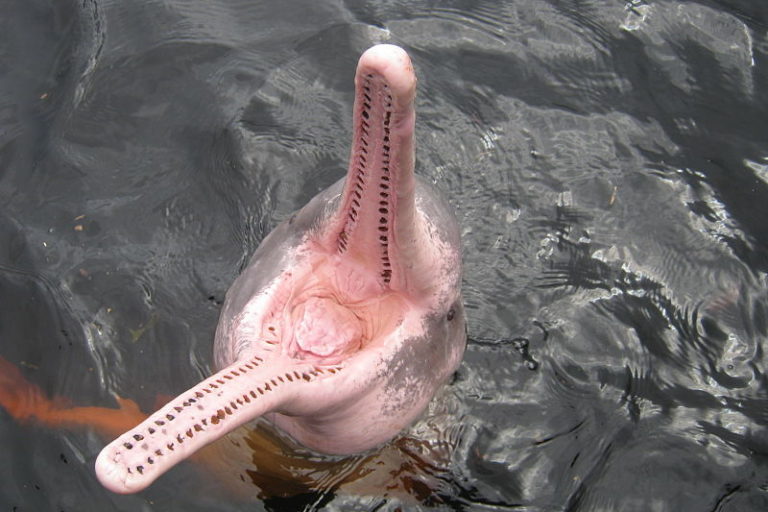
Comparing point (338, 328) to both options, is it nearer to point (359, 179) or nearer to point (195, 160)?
point (359, 179)

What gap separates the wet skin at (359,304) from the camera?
4.52m

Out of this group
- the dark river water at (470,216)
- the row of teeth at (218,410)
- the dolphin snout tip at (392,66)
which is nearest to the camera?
the row of teeth at (218,410)

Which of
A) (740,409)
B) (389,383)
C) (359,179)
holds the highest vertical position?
(359,179)

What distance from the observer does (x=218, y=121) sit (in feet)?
26.6

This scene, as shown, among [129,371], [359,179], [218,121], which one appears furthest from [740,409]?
[218,121]

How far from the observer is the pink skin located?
4520mm

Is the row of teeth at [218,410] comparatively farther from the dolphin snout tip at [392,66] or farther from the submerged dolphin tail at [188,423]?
the dolphin snout tip at [392,66]

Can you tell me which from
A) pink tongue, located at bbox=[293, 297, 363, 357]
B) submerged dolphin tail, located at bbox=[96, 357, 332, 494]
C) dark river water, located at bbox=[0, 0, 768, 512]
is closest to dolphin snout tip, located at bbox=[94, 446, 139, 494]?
submerged dolphin tail, located at bbox=[96, 357, 332, 494]

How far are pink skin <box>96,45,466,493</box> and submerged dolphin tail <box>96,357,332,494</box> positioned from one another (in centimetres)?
2

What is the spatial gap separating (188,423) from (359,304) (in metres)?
1.94

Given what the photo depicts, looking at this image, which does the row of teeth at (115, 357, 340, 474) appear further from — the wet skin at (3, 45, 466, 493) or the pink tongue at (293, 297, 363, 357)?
the pink tongue at (293, 297, 363, 357)

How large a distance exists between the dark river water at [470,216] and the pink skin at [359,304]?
704mm

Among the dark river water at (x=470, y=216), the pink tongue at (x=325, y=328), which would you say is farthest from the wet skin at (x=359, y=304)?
the dark river water at (x=470, y=216)

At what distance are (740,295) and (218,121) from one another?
458 centimetres
